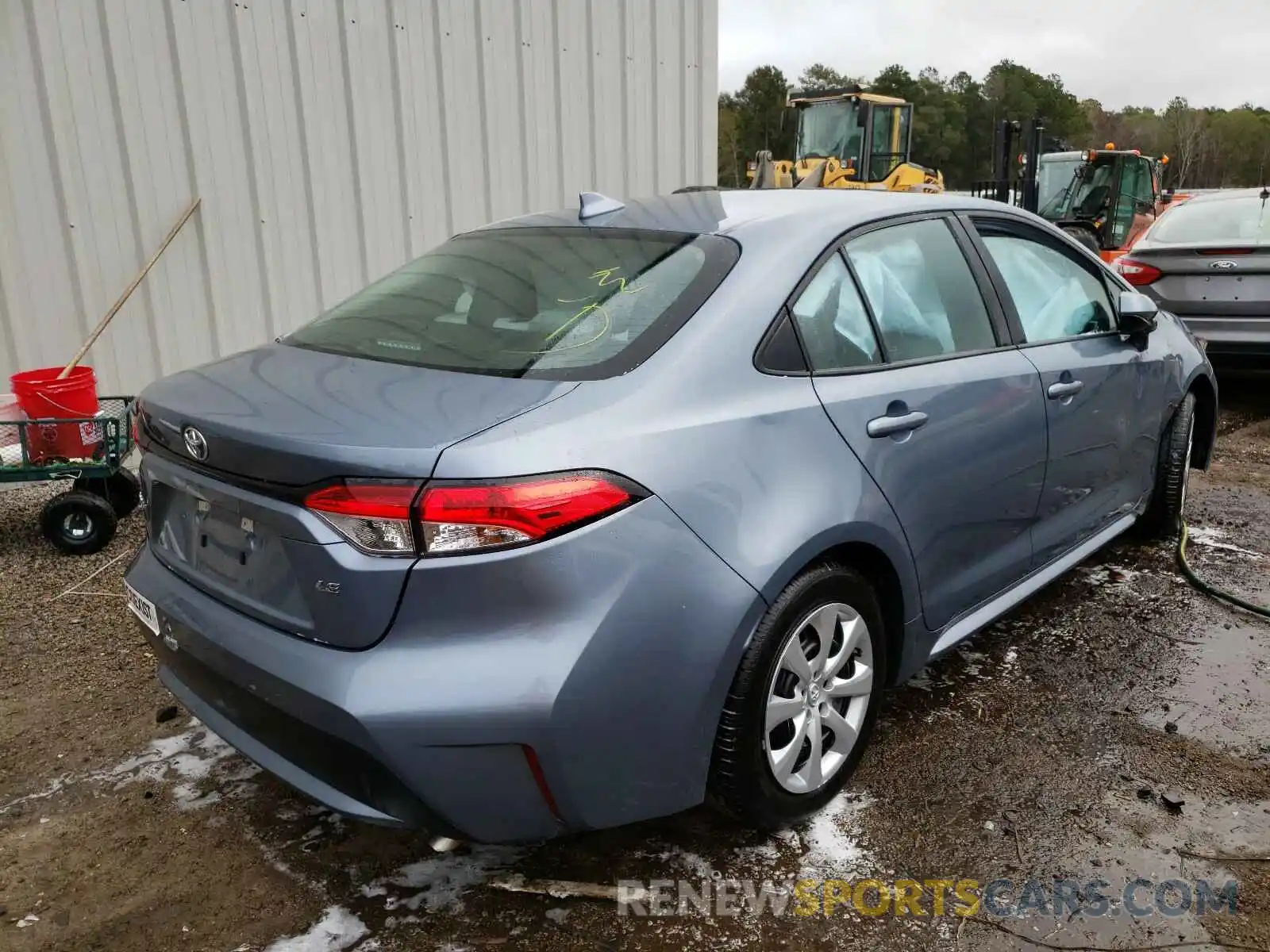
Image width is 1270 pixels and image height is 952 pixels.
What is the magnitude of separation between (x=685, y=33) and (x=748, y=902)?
7.03 meters

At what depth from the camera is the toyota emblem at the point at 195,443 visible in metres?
2.12

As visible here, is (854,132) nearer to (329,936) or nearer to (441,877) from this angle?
(441,877)

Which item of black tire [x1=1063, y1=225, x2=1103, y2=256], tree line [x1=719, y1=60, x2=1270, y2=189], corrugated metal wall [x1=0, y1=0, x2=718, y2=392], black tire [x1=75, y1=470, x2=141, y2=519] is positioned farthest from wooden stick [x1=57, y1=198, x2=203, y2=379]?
tree line [x1=719, y1=60, x2=1270, y2=189]

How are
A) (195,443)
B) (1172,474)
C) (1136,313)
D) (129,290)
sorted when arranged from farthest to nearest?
(129,290)
(1172,474)
(1136,313)
(195,443)

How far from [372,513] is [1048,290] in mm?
2651

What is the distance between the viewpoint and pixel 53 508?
4.48 m

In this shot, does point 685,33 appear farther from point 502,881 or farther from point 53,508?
point 502,881

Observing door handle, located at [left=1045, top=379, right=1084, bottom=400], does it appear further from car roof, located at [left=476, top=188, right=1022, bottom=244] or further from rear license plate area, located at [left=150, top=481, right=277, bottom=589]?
rear license plate area, located at [left=150, top=481, right=277, bottom=589]

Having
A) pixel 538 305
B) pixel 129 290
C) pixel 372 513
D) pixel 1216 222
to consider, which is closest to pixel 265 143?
pixel 129 290

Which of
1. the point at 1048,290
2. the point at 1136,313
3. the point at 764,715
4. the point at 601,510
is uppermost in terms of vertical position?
the point at 1048,290

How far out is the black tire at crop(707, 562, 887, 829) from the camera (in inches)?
84.0

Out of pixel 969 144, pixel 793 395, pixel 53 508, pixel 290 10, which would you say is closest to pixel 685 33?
A: pixel 290 10

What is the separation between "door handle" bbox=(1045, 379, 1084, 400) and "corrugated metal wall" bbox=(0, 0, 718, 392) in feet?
15.2

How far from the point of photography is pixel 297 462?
1906mm
